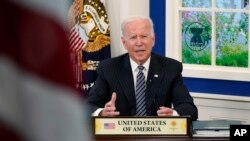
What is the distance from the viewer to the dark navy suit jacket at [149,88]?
343 cm

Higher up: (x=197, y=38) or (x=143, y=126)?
(x=197, y=38)

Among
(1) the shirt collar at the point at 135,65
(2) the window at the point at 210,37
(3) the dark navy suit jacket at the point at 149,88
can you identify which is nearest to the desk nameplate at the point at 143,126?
(3) the dark navy suit jacket at the point at 149,88

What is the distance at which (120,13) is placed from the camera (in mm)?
5617

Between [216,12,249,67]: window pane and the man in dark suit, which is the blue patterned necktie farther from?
[216,12,249,67]: window pane

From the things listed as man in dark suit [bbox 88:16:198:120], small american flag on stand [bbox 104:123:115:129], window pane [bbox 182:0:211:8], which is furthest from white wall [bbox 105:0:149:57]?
small american flag on stand [bbox 104:123:115:129]

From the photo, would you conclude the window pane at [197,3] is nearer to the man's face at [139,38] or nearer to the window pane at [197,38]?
the window pane at [197,38]

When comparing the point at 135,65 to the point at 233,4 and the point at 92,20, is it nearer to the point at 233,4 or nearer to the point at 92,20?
the point at 92,20

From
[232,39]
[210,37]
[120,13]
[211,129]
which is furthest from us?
[120,13]

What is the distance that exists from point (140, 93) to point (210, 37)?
7.17ft

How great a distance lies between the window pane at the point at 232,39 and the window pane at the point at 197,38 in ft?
0.29

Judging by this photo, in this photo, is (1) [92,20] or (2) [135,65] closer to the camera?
(2) [135,65]

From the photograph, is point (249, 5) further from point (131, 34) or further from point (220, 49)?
point (131, 34)

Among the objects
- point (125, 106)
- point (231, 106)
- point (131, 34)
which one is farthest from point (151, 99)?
point (231, 106)

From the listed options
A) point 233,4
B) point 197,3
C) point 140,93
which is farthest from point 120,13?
point 140,93
